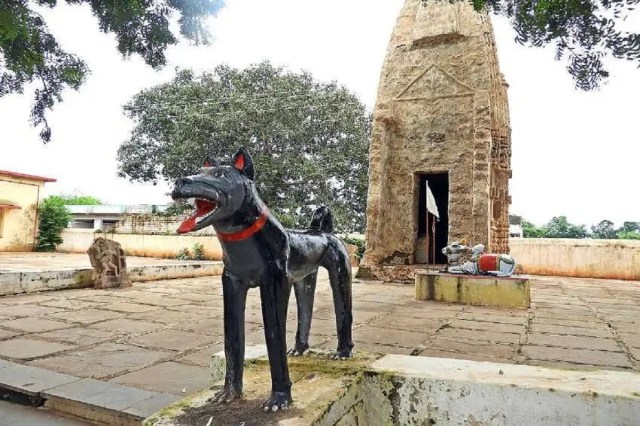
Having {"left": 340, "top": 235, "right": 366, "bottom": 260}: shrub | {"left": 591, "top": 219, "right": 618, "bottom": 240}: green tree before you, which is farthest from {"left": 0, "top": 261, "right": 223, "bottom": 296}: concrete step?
{"left": 591, "top": 219, "right": 618, "bottom": 240}: green tree

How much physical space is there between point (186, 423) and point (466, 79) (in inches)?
422

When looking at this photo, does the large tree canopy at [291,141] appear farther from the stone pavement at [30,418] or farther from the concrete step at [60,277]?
the stone pavement at [30,418]

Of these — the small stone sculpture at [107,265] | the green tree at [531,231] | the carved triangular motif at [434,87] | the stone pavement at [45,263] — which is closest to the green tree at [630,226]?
the green tree at [531,231]

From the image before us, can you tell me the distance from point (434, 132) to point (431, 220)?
2728 millimetres

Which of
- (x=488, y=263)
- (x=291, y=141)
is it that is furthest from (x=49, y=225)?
(x=488, y=263)

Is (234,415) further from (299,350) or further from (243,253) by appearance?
(299,350)

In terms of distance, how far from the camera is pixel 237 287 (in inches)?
74.6

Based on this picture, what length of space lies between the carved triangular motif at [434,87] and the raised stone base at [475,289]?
5.20 meters

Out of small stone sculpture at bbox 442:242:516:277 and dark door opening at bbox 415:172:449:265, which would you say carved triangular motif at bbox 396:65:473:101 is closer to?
dark door opening at bbox 415:172:449:265

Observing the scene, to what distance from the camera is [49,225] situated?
21078 millimetres

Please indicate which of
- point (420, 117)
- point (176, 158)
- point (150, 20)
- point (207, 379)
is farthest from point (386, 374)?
point (176, 158)

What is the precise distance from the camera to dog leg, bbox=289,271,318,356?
2436 millimetres

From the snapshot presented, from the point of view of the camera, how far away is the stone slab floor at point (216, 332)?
3.54 m

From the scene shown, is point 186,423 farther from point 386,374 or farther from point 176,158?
point 176,158
